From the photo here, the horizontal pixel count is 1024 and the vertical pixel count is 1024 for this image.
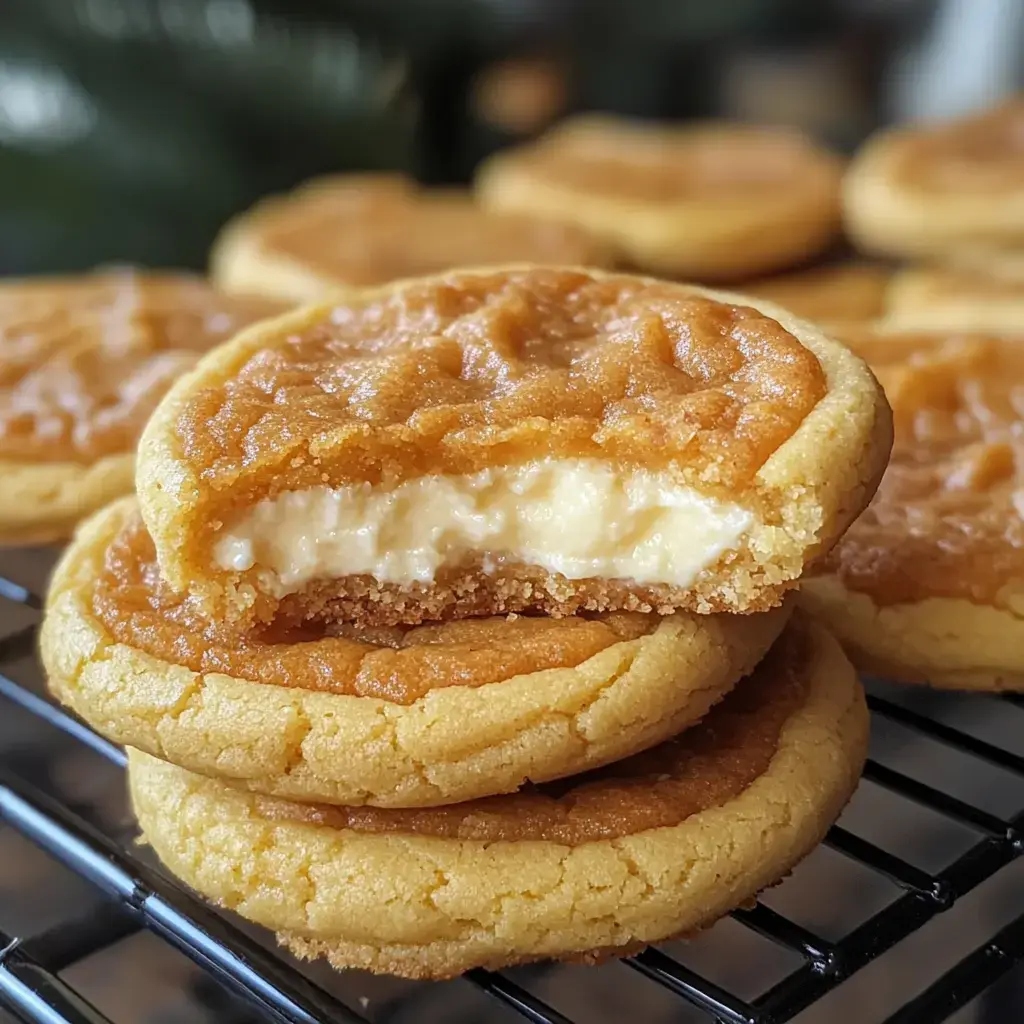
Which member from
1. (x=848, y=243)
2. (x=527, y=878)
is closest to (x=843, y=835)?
(x=527, y=878)

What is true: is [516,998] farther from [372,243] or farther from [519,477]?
[372,243]

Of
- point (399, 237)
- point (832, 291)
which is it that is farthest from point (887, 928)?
point (399, 237)

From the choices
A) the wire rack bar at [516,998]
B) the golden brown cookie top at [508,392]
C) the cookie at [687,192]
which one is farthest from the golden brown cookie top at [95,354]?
the cookie at [687,192]

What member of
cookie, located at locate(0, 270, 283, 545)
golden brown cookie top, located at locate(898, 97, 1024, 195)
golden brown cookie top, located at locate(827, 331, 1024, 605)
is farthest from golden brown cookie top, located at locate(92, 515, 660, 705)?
golden brown cookie top, located at locate(898, 97, 1024, 195)

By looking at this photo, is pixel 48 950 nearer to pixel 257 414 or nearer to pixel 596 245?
pixel 257 414

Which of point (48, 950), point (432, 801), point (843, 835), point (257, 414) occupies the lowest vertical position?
point (48, 950)

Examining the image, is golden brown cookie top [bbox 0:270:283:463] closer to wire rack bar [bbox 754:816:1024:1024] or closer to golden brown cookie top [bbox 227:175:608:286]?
golden brown cookie top [bbox 227:175:608:286]
